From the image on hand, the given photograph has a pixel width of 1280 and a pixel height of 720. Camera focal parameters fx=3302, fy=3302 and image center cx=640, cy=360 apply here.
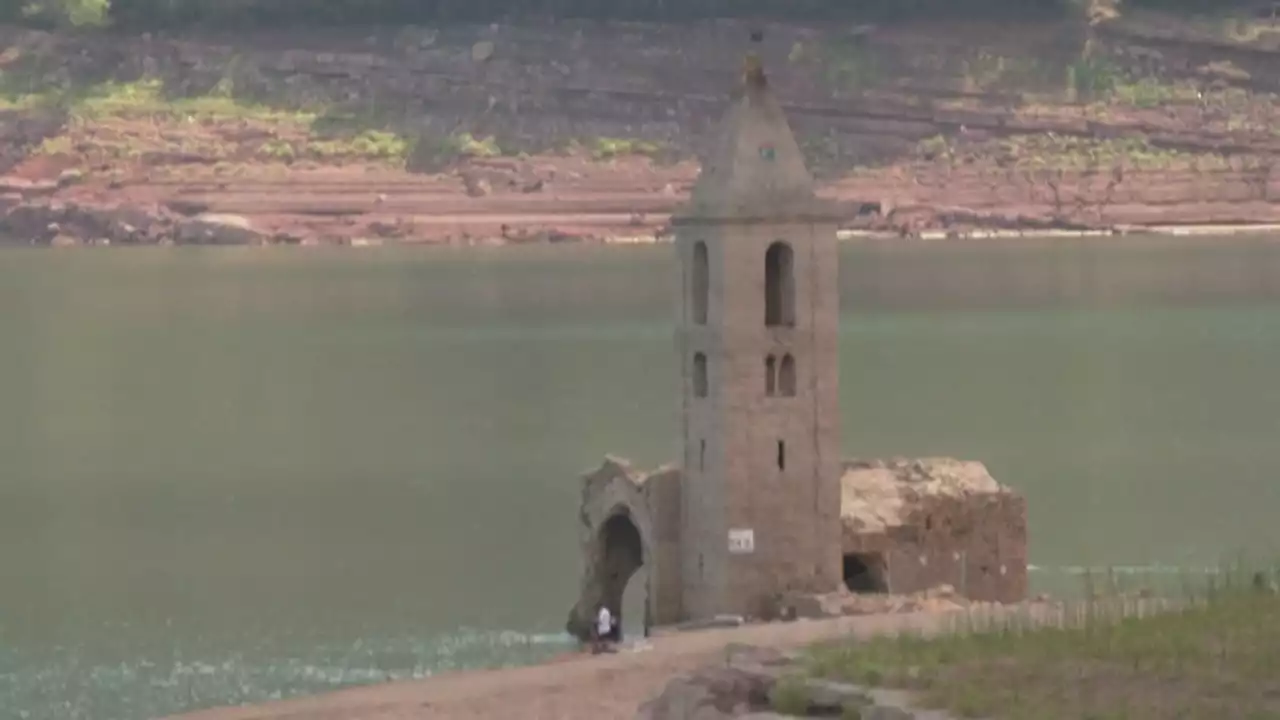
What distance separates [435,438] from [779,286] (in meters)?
19.9

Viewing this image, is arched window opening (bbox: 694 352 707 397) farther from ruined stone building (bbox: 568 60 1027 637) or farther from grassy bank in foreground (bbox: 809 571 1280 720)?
grassy bank in foreground (bbox: 809 571 1280 720)

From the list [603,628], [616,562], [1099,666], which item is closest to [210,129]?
[616,562]

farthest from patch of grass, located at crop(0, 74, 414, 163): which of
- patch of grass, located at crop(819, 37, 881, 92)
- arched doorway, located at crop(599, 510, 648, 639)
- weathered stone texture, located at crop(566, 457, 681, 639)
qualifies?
arched doorway, located at crop(599, 510, 648, 639)

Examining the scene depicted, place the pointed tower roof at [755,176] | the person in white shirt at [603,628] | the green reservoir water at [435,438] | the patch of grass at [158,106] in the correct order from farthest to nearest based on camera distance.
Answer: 1. the patch of grass at [158,106]
2. the green reservoir water at [435,438]
3. the pointed tower roof at [755,176]
4. the person in white shirt at [603,628]

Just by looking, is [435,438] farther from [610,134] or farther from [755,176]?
[610,134]

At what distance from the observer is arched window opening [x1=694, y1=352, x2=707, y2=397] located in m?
25.2

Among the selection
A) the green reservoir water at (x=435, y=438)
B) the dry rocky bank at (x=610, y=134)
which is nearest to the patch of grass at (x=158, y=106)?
the dry rocky bank at (x=610, y=134)

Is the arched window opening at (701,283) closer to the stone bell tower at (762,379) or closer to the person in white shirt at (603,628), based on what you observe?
the stone bell tower at (762,379)

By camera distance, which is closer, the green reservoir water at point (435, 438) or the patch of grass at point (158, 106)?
the green reservoir water at point (435, 438)

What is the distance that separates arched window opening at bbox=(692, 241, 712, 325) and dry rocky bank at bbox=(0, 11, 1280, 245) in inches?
2747

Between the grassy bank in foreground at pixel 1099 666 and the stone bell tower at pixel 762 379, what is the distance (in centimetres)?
594

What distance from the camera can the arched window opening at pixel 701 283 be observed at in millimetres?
25172

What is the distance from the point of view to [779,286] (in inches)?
995

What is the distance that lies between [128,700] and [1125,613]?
910 centimetres
